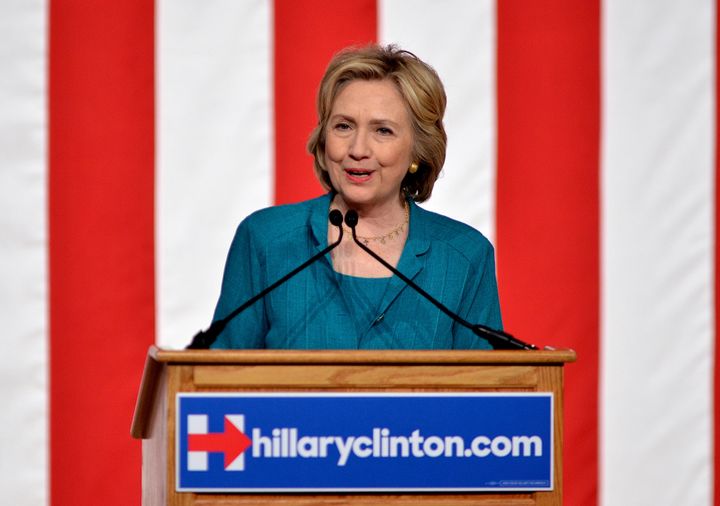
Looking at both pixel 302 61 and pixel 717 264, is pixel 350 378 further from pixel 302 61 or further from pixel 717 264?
pixel 717 264

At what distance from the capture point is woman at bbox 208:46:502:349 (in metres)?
1.82

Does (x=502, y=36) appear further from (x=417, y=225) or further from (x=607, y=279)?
(x=417, y=225)

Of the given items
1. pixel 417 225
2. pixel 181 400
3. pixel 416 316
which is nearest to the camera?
pixel 181 400

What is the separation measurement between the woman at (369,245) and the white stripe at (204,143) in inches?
24.8

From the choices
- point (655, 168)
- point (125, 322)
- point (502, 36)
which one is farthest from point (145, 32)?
point (655, 168)

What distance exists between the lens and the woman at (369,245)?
71.7 inches

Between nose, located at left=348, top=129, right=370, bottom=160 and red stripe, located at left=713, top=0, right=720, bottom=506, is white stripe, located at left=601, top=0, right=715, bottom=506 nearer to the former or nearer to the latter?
red stripe, located at left=713, top=0, right=720, bottom=506

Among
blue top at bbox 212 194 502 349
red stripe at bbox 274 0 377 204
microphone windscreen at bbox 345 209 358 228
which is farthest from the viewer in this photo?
red stripe at bbox 274 0 377 204

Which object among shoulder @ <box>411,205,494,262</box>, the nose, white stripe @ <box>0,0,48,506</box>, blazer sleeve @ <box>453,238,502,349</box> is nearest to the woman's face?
the nose

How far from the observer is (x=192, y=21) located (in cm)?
259

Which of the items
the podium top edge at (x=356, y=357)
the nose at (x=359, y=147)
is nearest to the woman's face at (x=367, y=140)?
the nose at (x=359, y=147)

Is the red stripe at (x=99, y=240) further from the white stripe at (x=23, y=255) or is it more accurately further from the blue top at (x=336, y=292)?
the blue top at (x=336, y=292)

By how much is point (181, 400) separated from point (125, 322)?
1.31m

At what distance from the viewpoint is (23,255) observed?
253 cm
